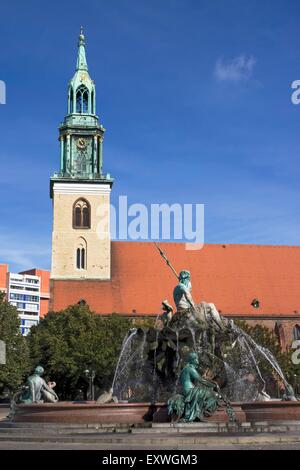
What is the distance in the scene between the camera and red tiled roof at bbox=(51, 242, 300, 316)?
57344 mm

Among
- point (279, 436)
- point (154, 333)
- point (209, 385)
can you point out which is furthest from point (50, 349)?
point (279, 436)

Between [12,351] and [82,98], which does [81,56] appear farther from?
[12,351]

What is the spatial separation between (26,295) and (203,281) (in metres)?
84.8

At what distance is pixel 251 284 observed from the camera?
2422 inches

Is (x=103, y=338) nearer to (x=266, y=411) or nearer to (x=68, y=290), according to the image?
(x=68, y=290)

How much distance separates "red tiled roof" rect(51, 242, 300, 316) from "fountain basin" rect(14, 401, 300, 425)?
40.2 meters

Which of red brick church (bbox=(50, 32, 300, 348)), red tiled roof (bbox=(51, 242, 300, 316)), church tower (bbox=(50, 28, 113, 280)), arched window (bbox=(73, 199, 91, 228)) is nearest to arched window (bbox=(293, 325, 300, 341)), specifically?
red brick church (bbox=(50, 32, 300, 348))

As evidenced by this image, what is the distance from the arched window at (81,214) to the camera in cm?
5819

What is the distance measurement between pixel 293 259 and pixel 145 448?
54143 millimetres

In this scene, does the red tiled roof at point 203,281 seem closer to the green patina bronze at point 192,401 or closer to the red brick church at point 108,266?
the red brick church at point 108,266

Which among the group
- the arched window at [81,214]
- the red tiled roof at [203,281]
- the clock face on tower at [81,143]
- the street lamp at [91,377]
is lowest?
the street lamp at [91,377]

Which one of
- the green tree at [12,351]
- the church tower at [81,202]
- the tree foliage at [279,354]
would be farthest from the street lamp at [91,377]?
the church tower at [81,202]

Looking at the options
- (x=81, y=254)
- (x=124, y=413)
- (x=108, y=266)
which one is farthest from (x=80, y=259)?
(x=124, y=413)

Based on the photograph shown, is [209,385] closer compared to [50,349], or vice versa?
[209,385]
